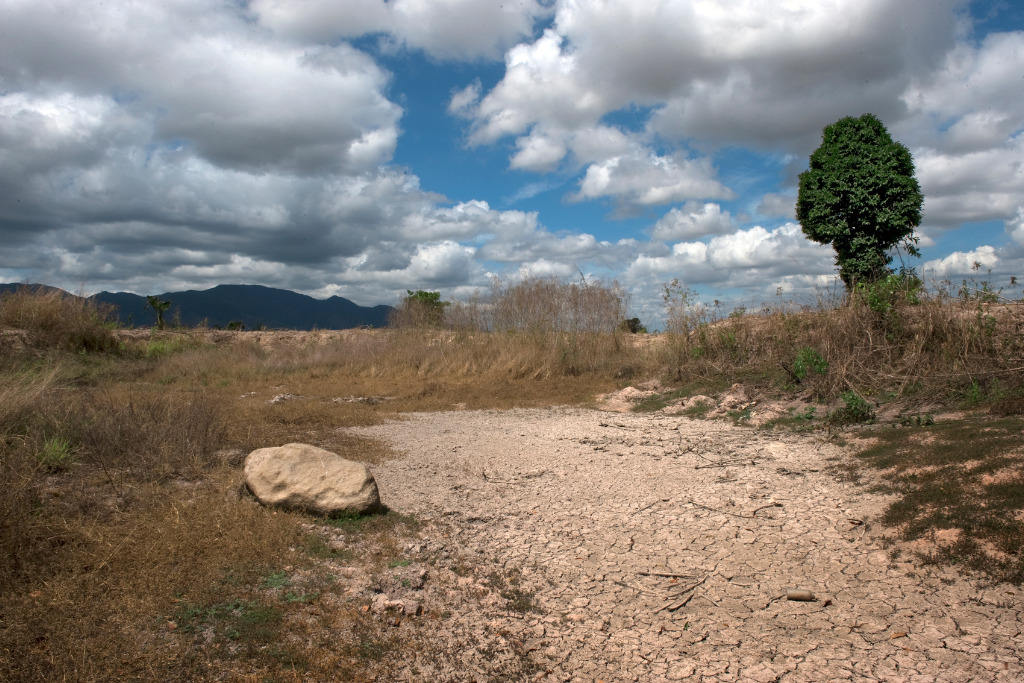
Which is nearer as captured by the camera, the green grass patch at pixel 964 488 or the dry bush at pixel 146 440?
the green grass patch at pixel 964 488

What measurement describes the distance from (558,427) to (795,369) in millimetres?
3485

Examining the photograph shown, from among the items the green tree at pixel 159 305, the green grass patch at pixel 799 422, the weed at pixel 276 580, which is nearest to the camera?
the weed at pixel 276 580

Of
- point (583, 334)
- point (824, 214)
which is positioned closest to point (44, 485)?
point (583, 334)

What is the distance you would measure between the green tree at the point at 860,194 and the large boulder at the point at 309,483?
1422 centimetres

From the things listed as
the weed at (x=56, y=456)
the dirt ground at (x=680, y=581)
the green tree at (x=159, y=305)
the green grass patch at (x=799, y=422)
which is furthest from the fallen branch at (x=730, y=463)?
the green tree at (x=159, y=305)

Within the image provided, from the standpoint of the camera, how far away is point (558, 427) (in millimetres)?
7609

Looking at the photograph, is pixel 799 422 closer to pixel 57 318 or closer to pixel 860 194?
pixel 860 194

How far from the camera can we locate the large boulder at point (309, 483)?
152 inches

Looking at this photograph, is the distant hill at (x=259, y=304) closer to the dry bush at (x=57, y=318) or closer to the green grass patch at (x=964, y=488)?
the dry bush at (x=57, y=318)

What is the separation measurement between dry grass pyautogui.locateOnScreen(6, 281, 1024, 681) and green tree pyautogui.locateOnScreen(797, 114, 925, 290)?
660 centimetres

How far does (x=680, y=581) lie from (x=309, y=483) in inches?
98.7

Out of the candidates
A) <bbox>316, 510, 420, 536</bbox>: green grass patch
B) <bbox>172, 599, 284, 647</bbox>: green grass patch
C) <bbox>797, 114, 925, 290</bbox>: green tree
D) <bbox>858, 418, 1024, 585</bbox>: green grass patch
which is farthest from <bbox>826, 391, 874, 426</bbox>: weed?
<bbox>797, 114, 925, 290</bbox>: green tree

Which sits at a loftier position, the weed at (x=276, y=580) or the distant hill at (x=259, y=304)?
the distant hill at (x=259, y=304)

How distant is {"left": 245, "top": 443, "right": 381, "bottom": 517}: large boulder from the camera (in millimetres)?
3867
